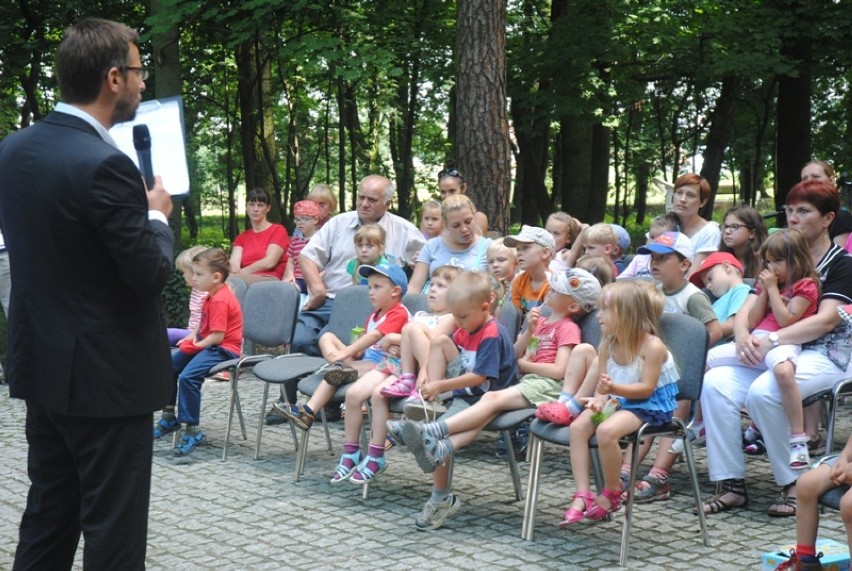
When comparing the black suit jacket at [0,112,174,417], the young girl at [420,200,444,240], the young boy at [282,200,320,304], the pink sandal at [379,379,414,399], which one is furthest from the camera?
the young boy at [282,200,320,304]

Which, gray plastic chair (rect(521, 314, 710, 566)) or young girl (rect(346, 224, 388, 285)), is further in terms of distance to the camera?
young girl (rect(346, 224, 388, 285))

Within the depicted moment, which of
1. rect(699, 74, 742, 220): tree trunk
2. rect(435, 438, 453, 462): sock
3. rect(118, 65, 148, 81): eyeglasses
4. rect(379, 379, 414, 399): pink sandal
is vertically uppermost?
rect(699, 74, 742, 220): tree trunk

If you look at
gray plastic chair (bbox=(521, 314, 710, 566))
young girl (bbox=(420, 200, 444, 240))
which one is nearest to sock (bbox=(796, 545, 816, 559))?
gray plastic chair (bbox=(521, 314, 710, 566))

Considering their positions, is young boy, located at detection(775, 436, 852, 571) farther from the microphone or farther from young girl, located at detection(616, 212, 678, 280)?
young girl, located at detection(616, 212, 678, 280)

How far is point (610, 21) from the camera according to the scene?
1497cm

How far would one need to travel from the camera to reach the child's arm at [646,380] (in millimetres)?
5012

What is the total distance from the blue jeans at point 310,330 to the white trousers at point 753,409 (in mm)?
3159

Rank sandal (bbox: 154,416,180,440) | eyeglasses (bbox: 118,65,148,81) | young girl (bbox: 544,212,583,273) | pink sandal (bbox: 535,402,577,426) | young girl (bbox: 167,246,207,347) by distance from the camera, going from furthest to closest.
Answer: young girl (bbox: 544,212,583,273) → young girl (bbox: 167,246,207,347) → sandal (bbox: 154,416,180,440) → pink sandal (bbox: 535,402,577,426) → eyeglasses (bbox: 118,65,148,81)

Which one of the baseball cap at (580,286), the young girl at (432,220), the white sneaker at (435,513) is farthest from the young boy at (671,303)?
the young girl at (432,220)

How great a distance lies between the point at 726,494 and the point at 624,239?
2737 millimetres

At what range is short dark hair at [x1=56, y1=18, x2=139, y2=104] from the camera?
3.13m

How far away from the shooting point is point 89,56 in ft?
10.3

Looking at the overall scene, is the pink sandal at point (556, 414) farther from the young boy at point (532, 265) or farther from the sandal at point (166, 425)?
the sandal at point (166, 425)

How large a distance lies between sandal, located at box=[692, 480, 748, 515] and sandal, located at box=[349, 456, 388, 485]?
5.56 feet
